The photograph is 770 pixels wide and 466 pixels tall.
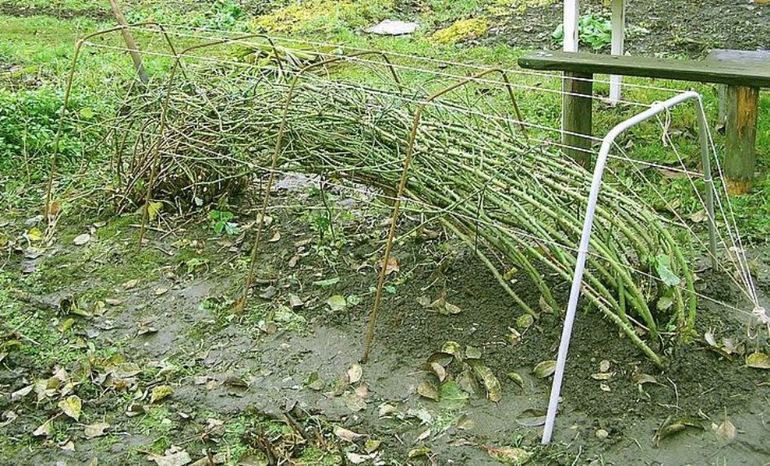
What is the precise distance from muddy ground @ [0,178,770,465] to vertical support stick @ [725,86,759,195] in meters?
0.89

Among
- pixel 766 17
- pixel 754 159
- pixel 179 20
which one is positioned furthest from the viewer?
pixel 179 20

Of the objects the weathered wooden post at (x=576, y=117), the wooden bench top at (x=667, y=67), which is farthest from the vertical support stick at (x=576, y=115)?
the wooden bench top at (x=667, y=67)

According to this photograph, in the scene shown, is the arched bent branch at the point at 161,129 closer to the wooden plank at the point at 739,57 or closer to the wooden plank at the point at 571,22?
the wooden plank at the point at 571,22

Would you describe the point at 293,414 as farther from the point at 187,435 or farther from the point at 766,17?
the point at 766,17

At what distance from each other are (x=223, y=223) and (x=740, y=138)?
8.02 ft

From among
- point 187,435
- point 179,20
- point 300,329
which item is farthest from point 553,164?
point 179,20

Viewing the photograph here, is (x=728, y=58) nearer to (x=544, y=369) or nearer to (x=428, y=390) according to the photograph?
(x=544, y=369)

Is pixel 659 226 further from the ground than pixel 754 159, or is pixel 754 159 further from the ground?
pixel 659 226

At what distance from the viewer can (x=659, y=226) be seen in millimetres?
2746

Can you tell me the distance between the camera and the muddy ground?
8.13 feet

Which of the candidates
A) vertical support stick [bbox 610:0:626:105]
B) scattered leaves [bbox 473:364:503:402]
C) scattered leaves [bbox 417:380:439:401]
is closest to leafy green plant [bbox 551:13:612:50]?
vertical support stick [bbox 610:0:626:105]

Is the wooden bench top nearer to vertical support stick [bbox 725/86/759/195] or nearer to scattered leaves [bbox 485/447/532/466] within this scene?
vertical support stick [bbox 725/86/759/195]

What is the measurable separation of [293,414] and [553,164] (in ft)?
3.94

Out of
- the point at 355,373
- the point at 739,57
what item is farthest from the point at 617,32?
the point at 355,373
